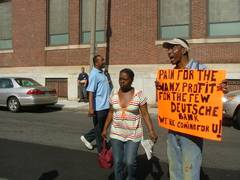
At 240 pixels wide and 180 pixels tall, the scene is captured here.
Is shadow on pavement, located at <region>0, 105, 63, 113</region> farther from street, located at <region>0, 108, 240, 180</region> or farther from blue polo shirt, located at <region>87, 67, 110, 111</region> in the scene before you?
blue polo shirt, located at <region>87, 67, 110, 111</region>

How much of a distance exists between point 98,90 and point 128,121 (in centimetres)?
264

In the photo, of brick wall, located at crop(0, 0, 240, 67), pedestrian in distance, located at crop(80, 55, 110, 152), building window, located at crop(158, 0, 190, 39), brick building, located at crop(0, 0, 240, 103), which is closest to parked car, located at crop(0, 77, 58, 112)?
brick building, located at crop(0, 0, 240, 103)

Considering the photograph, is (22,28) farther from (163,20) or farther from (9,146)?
(9,146)

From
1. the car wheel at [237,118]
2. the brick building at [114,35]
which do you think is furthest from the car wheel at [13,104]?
the car wheel at [237,118]

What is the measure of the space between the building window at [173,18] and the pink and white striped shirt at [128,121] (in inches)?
607

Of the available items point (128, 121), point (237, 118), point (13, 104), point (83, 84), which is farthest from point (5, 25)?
point (128, 121)

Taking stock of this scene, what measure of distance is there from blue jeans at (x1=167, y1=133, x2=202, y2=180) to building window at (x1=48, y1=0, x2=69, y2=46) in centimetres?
2028

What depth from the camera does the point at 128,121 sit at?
18.7 feet

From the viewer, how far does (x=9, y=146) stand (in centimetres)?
994

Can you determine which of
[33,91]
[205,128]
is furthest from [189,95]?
[33,91]

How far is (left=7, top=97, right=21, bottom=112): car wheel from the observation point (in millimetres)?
18391

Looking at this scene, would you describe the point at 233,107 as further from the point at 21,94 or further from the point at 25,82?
the point at 25,82

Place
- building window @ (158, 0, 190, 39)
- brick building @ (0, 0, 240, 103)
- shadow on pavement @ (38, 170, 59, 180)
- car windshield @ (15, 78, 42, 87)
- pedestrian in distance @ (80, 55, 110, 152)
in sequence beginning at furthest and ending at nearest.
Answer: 1. building window @ (158, 0, 190, 39)
2. brick building @ (0, 0, 240, 103)
3. car windshield @ (15, 78, 42, 87)
4. pedestrian in distance @ (80, 55, 110, 152)
5. shadow on pavement @ (38, 170, 59, 180)

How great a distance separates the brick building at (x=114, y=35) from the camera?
1989cm
